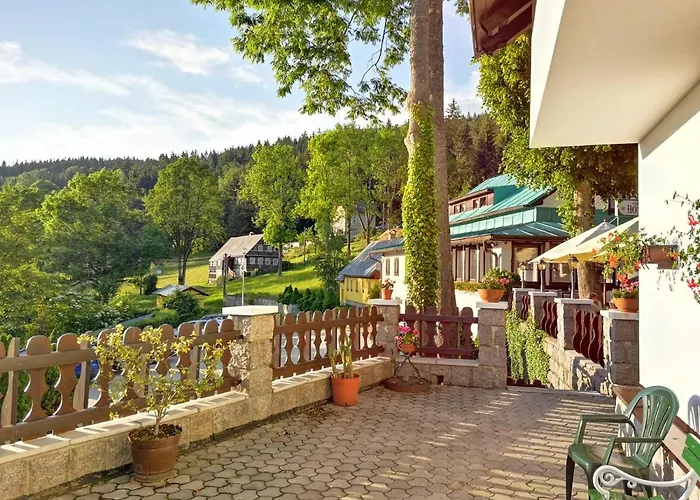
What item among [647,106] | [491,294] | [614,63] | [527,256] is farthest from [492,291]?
[527,256]

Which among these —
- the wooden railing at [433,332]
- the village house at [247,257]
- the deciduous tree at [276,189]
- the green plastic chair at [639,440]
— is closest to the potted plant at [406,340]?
the wooden railing at [433,332]

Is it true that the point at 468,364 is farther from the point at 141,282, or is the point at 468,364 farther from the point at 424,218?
the point at 141,282

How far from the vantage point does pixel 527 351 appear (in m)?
13.4

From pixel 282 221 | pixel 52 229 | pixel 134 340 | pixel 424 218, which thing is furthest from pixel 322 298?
pixel 134 340

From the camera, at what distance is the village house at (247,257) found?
61219mm

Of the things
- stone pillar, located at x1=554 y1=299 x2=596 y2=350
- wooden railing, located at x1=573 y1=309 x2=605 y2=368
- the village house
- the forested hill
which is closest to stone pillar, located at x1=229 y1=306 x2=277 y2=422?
wooden railing, located at x1=573 y1=309 x2=605 y2=368

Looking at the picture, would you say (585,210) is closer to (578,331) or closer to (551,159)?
(551,159)

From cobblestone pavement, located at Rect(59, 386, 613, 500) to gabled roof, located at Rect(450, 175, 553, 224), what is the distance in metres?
19.4

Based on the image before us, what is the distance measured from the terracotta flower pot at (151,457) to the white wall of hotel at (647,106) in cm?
407

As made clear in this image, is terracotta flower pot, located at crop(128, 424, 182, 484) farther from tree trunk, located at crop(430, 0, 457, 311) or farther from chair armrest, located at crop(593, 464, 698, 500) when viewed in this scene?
tree trunk, located at crop(430, 0, 457, 311)

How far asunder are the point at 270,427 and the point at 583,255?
823 centimetres

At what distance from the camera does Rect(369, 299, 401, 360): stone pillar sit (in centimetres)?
848

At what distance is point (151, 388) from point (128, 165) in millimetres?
109501

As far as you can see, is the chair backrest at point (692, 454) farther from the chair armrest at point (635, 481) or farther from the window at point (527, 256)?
the window at point (527, 256)
